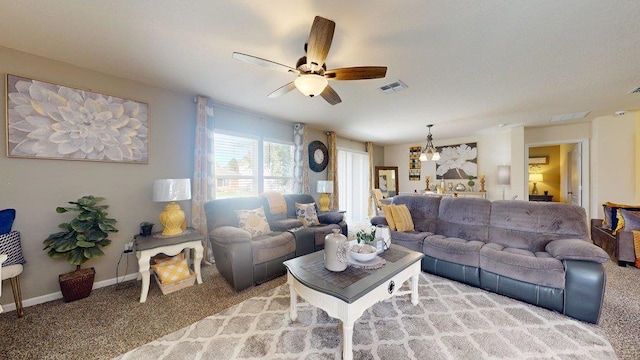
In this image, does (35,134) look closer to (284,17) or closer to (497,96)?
(284,17)

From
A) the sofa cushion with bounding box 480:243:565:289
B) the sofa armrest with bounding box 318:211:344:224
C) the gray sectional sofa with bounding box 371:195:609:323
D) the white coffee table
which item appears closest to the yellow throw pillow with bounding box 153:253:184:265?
the white coffee table

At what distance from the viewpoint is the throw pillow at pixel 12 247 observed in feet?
6.45

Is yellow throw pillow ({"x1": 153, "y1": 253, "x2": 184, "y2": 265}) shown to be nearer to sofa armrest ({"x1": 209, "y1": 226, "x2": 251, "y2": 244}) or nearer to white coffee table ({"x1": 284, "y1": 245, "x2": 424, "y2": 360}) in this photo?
sofa armrest ({"x1": 209, "y1": 226, "x2": 251, "y2": 244})

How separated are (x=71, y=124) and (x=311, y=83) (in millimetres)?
2656

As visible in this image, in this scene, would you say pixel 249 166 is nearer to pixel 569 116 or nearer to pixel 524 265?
pixel 524 265

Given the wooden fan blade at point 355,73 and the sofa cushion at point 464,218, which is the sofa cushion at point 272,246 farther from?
the sofa cushion at point 464,218

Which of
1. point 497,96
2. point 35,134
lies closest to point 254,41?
point 35,134

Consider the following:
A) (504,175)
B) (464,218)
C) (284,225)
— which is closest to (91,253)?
(284,225)

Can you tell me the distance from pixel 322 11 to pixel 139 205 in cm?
306

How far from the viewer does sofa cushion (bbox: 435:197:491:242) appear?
3.02m

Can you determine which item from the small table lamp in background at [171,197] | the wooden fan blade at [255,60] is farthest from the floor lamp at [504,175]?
the small table lamp in background at [171,197]

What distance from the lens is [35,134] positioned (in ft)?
7.39

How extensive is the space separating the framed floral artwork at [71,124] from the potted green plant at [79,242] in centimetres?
58

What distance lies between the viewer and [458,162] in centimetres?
632
